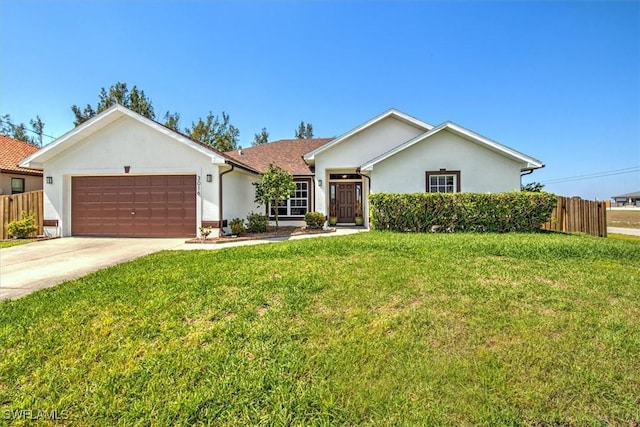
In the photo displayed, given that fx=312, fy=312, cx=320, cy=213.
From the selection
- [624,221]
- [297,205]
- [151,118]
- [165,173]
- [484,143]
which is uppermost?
[151,118]

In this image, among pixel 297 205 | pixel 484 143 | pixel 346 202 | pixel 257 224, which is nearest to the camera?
pixel 484 143

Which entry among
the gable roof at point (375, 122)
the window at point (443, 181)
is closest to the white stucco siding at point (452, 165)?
the window at point (443, 181)

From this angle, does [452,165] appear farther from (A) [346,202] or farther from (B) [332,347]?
(B) [332,347]

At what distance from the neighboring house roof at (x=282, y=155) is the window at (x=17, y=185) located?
10.3 m

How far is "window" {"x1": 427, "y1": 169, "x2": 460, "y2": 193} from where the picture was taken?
13.4m

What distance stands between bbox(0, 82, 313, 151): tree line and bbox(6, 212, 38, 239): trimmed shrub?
56.6 ft

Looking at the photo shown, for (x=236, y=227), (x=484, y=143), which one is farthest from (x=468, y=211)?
(x=236, y=227)

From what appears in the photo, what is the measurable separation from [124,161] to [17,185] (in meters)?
8.53

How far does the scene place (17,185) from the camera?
15992 mm

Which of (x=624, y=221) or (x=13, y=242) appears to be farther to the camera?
(x=624, y=221)

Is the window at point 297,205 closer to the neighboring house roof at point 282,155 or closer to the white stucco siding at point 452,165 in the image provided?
the neighboring house roof at point 282,155

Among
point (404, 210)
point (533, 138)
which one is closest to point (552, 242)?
point (404, 210)

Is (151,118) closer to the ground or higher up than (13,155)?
higher up

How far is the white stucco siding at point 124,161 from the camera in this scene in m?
12.2
